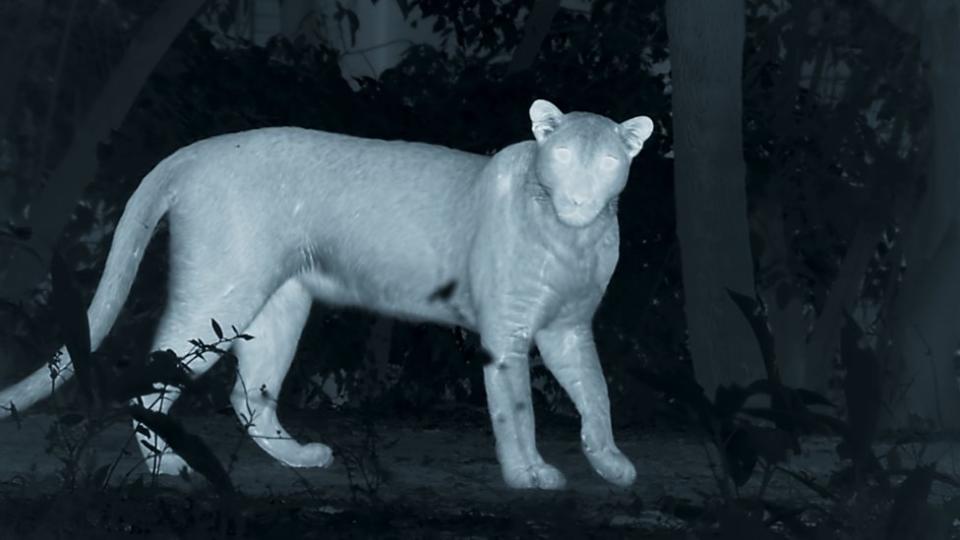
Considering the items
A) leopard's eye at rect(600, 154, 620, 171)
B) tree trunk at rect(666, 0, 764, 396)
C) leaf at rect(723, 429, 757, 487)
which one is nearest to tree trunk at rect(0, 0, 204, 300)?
tree trunk at rect(666, 0, 764, 396)

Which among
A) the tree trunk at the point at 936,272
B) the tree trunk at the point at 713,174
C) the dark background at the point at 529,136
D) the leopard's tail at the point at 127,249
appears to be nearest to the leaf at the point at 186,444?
the leopard's tail at the point at 127,249

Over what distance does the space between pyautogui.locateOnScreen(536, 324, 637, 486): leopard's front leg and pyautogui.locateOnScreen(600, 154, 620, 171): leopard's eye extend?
1.68 ft

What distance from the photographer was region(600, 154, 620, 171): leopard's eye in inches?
200

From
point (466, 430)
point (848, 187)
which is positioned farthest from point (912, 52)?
point (466, 430)

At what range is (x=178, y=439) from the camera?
415 cm

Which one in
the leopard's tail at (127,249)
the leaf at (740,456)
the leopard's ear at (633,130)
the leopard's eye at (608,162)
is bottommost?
the leaf at (740,456)

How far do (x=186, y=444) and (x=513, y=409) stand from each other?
126cm

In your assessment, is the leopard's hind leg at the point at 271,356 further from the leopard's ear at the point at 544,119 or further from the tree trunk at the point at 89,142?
the tree trunk at the point at 89,142

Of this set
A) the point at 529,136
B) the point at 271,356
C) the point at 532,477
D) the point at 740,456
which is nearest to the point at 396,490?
the point at 532,477

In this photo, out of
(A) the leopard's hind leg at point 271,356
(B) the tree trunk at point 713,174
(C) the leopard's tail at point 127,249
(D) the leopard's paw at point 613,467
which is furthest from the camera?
(B) the tree trunk at point 713,174

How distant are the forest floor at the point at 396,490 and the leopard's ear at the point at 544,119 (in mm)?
915

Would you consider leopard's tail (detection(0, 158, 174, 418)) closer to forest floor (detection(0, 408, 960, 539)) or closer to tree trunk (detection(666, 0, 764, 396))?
forest floor (detection(0, 408, 960, 539))

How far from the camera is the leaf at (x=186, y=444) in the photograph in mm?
4152

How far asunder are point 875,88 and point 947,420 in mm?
1949
